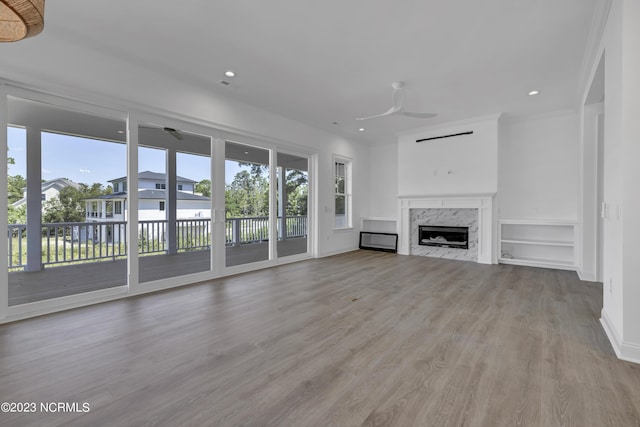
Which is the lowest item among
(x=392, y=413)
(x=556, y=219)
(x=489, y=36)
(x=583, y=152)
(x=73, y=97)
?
(x=392, y=413)

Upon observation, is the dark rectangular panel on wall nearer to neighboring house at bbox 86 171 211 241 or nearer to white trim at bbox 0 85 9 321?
neighboring house at bbox 86 171 211 241

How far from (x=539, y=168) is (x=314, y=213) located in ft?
15.0

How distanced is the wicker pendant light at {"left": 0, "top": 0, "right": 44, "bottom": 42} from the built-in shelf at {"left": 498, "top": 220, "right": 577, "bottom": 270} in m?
6.52

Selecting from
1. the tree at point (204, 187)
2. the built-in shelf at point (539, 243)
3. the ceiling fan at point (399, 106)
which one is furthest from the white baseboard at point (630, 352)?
the tree at point (204, 187)

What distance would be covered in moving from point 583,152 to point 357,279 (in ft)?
12.9

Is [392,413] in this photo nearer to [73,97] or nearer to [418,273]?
[418,273]

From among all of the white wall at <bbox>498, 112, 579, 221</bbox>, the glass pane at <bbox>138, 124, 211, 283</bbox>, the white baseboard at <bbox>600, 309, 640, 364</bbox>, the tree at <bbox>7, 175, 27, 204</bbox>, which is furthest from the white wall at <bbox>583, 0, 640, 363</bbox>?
the tree at <bbox>7, 175, 27, 204</bbox>

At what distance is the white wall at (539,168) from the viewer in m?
5.32

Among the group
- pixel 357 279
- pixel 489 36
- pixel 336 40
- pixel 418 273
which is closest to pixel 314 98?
pixel 336 40

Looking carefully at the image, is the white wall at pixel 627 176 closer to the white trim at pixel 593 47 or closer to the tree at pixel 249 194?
the white trim at pixel 593 47

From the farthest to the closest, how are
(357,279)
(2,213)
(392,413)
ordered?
(357,279), (2,213), (392,413)

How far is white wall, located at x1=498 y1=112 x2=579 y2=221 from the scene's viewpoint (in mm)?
5316

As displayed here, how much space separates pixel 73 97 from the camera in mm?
3066

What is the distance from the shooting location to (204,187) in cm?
468
